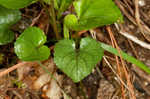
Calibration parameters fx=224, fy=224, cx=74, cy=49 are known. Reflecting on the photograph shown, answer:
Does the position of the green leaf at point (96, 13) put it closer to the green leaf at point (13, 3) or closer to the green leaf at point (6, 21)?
the green leaf at point (13, 3)

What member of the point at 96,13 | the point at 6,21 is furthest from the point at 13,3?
the point at 96,13

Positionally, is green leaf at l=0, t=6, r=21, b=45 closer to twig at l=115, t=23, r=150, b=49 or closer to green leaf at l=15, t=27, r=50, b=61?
green leaf at l=15, t=27, r=50, b=61

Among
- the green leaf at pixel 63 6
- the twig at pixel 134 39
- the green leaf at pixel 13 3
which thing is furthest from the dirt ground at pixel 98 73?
the green leaf at pixel 13 3

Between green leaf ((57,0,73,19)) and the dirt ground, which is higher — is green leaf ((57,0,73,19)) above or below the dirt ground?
above

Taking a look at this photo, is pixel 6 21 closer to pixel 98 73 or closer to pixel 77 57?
pixel 77 57

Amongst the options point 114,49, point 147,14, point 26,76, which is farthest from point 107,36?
point 26,76

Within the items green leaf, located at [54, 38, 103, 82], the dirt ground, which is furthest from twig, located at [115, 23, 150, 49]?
green leaf, located at [54, 38, 103, 82]
